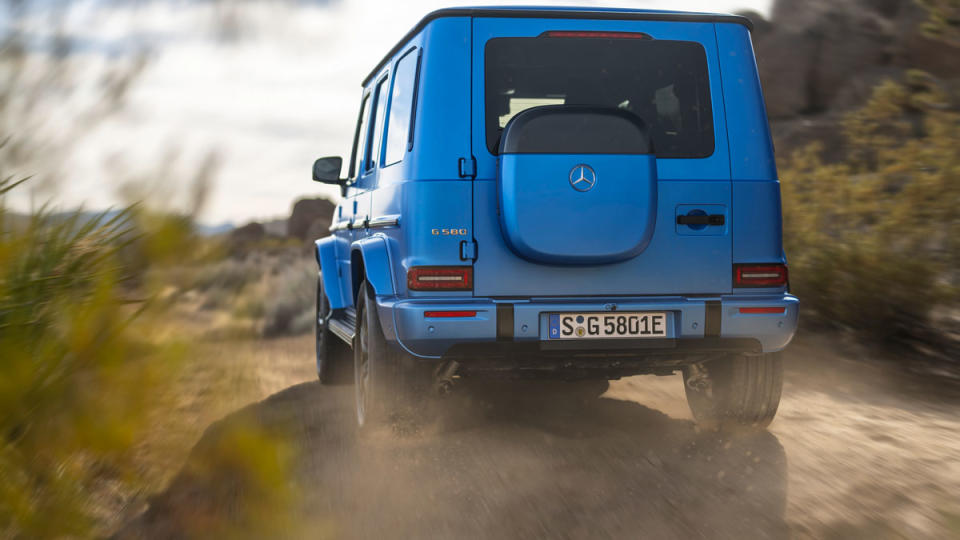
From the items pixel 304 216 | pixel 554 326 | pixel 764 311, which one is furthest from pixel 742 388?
pixel 304 216

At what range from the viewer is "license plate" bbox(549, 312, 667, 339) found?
163 inches

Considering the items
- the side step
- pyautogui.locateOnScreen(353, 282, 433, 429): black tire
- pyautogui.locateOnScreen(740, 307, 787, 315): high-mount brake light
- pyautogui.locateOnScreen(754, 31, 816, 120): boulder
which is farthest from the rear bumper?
pyautogui.locateOnScreen(754, 31, 816, 120): boulder

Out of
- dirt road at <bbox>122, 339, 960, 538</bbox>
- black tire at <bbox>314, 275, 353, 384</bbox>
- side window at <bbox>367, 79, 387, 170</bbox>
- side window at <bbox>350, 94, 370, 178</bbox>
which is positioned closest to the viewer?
dirt road at <bbox>122, 339, 960, 538</bbox>

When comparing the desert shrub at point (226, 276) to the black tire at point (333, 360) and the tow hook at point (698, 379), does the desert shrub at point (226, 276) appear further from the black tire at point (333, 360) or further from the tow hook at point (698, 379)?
the black tire at point (333, 360)

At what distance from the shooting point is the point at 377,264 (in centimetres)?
452

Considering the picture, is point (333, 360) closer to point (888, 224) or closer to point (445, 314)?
point (445, 314)

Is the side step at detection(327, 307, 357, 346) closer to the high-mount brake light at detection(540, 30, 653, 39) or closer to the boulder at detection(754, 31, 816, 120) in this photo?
the high-mount brake light at detection(540, 30, 653, 39)

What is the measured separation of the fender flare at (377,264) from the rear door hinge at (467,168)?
608 mm

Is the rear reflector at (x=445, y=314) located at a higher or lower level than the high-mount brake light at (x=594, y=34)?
lower

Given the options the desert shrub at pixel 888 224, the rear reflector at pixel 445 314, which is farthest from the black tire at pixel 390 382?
the desert shrub at pixel 888 224

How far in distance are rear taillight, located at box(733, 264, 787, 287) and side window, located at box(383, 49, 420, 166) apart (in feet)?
5.43

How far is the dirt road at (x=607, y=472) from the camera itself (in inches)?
126

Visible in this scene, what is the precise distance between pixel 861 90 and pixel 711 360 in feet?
78.3

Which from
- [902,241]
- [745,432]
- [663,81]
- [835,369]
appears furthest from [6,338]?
[902,241]
